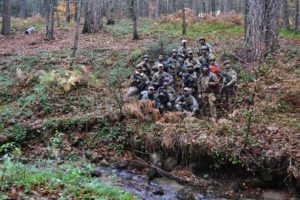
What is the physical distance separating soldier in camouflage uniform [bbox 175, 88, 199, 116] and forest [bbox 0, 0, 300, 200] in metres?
0.04

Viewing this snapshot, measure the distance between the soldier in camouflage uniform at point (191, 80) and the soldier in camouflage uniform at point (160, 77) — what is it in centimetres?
68

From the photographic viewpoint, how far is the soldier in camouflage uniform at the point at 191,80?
14.3 metres

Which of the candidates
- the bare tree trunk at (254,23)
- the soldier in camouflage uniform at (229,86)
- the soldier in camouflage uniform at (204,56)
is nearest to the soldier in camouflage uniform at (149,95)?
the soldier in camouflage uniform at (204,56)

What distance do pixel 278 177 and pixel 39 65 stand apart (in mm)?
13315

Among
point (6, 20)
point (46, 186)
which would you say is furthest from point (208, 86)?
point (6, 20)

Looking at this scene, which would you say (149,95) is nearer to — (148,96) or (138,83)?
(148,96)

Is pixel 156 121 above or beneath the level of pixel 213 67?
beneath

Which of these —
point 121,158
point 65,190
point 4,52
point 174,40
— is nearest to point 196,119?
point 121,158

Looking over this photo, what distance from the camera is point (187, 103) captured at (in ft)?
45.0

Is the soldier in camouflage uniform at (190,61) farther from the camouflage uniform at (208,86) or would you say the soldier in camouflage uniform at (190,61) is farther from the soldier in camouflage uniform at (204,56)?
the camouflage uniform at (208,86)

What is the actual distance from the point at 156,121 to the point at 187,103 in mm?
1340

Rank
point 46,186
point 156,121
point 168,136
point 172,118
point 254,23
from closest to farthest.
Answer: point 46,186 < point 168,136 < point 172,118 < point 156,121 < point 254,23

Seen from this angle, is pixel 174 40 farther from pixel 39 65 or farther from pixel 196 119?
pixel 196 119

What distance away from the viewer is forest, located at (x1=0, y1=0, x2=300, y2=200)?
10.2m
